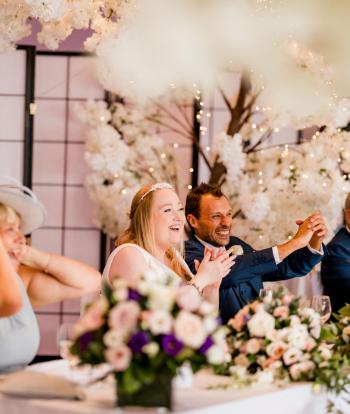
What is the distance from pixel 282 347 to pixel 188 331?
0.79m

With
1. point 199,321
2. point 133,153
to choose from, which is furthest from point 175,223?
point 133,153

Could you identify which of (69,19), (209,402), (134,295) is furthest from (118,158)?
(134,295)

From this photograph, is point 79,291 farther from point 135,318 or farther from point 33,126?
point 33,126

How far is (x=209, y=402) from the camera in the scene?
9.64 ft

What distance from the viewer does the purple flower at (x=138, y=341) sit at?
8.66 ft

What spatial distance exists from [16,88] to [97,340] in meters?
5.57

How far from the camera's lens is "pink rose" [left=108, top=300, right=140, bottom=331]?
265 cm

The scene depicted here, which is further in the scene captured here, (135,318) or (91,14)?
(91,14)

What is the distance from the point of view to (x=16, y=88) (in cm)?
804

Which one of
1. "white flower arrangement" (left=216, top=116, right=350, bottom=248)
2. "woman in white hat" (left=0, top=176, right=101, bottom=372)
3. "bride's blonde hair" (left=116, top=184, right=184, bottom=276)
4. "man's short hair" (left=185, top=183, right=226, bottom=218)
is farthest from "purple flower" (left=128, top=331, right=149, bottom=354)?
"white flower arrangement" (left=216, top=116, right=350, bottom=248)

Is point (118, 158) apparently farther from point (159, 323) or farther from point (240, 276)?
point (159, 323)

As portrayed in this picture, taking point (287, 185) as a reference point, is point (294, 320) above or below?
below

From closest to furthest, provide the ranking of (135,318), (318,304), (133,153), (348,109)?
(135,318)
(318,304)
(348,109)
(133,153)

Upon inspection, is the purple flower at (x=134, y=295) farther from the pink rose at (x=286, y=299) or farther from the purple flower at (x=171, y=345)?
the pink rose at (x=286, y=299)
